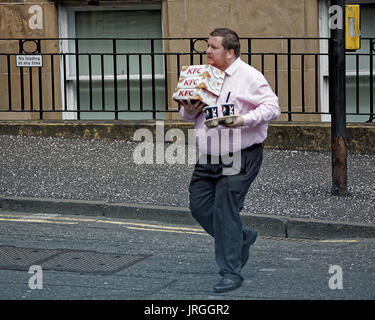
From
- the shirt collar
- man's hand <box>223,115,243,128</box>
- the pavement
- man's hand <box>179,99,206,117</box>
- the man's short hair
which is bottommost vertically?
the pavement

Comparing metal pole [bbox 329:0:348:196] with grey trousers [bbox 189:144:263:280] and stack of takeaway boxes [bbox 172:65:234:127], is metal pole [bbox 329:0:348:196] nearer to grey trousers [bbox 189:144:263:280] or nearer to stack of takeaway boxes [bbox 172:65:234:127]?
grey trousers [bbox 189:144:263:280]

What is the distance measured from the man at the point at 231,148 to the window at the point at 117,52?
8.16 metres

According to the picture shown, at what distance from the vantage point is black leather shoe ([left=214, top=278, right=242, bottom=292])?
5957 mm

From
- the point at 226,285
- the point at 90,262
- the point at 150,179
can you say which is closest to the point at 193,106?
the point at 226,285

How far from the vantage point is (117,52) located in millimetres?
14445

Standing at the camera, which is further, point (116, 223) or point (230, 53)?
point (116, 223)

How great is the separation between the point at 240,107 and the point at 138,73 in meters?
8.42

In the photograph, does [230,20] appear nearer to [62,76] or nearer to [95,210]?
→ [62,76]

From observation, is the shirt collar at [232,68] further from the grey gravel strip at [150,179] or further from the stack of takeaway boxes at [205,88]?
the grey gravel strip at [150,179]

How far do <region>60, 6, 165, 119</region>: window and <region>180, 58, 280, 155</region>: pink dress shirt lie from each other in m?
8.22

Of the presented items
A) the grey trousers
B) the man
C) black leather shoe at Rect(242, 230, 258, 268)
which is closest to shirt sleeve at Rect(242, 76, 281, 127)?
the man

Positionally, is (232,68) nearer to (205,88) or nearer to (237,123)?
(205,88)

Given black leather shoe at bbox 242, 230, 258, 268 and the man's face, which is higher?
the man's face
